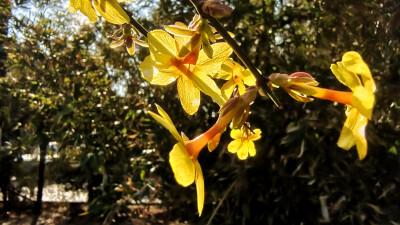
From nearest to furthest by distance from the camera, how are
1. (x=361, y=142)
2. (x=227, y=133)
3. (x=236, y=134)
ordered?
1. (x=361, y=142)
2. (x=236, y=134)
3. (x=227, y=133)

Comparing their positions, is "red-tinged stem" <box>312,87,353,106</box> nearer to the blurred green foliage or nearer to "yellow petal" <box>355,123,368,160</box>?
"yellow petal" <box>355,123,368,160</box>

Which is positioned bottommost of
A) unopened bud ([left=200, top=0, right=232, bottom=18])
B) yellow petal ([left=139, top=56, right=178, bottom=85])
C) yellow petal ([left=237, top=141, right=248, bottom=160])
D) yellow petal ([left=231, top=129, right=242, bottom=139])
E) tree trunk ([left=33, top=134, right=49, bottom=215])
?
tree trunk ([left=33, top=134, right=49, bottom=215])

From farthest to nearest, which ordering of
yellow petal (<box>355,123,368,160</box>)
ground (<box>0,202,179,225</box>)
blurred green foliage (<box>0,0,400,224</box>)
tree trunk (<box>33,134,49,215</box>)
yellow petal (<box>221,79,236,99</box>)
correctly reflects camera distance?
tree trunk (<box>33,134,49,215</box>) < ground (<box>0,202,179,225</box>) < blurred green foliage (<box>0,0,400,224</box>) < yellow petal (<box>221,79,236,99</box>) < yellow petal (<box>355,123,368,160</box>)

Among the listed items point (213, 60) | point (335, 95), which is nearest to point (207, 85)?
point (213, 60)

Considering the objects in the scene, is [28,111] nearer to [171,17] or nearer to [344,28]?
[171,17]

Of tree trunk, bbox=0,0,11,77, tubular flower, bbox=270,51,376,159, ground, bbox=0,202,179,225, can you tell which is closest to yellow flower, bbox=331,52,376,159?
tubular flower, bbox=270,51,376,159

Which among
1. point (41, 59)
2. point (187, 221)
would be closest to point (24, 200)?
point (41, 59)

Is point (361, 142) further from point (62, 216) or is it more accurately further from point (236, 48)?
point (62, 216)
